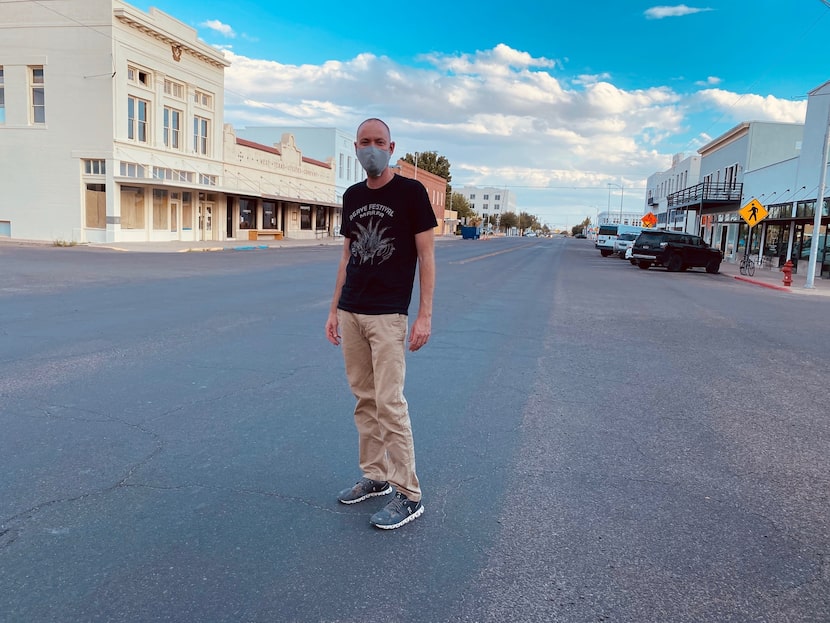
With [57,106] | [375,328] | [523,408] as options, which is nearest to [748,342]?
[523,408]

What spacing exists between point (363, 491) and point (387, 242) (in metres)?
1.49

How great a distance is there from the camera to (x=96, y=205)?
32.6 meters

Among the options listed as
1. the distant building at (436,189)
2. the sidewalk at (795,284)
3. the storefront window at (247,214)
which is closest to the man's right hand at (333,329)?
the sidewalk at (795,284)

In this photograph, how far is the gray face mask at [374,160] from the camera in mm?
3459

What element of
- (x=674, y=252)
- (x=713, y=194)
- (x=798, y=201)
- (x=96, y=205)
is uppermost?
(x=713, y=194)

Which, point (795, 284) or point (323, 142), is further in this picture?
point (323, 142)

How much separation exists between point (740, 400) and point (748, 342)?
161 inches

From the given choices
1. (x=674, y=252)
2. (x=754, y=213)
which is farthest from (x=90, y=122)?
(x=754, y=213)

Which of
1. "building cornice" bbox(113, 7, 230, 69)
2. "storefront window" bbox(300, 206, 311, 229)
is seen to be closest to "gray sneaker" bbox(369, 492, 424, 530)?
"building cornice" bbox(113, 7, 230, 69)

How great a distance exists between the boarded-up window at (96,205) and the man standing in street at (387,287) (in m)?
32.9

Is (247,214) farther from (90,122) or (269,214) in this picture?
(90,122)

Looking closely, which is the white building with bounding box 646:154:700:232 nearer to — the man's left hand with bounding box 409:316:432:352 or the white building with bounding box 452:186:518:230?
the man's left hand with bounding box 409:316:432:352

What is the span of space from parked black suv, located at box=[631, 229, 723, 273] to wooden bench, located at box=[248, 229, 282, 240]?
25.1 metres

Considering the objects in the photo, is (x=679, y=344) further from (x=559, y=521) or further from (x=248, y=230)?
(x=248, y=230)
